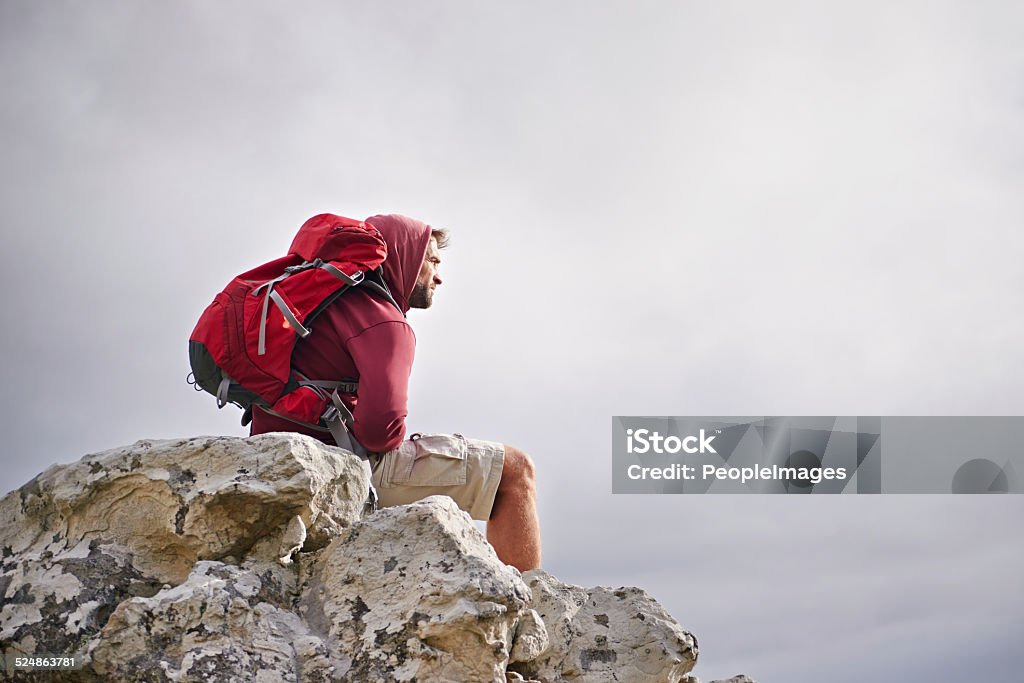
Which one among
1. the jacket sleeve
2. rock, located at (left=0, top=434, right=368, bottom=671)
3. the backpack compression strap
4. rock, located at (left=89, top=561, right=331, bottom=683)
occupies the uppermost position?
the backpack compression strap

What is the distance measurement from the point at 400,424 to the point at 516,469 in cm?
93

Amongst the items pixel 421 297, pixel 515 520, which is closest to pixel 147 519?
pixel 515 520

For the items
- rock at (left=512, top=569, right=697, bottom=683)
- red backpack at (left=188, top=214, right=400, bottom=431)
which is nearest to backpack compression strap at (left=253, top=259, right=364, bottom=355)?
red backpack at (left=188, top=214, right=400, bottom=431)

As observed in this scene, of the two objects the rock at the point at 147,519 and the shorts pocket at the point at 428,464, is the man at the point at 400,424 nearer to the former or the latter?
the shorts pocket at the point at 428,464

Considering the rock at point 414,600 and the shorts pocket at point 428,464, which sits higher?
the shorts pocket at point 428,464

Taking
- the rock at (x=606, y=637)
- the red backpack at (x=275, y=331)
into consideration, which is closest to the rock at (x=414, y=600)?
the red backpack at (x=275, y=331)

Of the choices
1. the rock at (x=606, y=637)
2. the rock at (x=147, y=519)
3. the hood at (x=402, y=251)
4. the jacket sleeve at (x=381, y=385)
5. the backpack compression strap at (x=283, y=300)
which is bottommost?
the rock at (x=606, y=637)

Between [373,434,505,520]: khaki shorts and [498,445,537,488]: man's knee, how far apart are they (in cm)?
6

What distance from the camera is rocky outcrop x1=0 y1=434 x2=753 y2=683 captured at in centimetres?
449

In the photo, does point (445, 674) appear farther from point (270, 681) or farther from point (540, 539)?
point (540, 539)

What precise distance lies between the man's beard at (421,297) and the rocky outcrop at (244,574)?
2.23m

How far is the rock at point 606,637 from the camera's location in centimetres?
665

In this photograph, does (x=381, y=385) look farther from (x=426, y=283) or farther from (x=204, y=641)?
(x=204, y=641)

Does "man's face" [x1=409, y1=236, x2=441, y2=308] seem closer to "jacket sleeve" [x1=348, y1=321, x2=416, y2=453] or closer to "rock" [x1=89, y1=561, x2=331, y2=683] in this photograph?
"jacket sleeve" [x1=348, y1=321, x2=416, y2=453]
